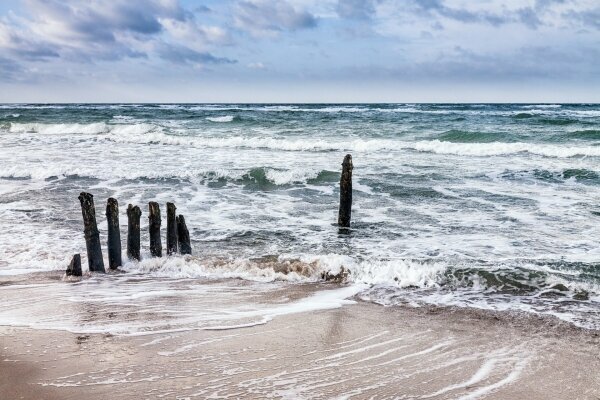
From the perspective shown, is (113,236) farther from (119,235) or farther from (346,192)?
(346,192)

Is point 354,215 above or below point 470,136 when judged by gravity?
below

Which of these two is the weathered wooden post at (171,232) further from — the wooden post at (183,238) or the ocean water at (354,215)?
the ocean water at (354,215)

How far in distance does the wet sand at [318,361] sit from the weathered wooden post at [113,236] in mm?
2746

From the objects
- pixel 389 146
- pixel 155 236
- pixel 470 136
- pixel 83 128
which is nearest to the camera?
pixel 155 236

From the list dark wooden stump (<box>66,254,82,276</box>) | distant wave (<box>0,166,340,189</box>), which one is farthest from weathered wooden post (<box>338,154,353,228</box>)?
distant wave (<box>0,166,340,189</box>)

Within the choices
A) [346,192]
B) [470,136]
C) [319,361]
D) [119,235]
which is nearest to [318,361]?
[319,361]

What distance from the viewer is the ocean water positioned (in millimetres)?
8141

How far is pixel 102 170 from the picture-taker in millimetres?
19781

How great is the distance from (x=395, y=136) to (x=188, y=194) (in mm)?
19863

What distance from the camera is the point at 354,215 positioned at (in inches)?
523

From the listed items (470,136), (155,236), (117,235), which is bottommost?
(155,236)

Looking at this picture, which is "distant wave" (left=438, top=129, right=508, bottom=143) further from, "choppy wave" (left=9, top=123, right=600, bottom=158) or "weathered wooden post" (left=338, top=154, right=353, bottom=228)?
"weathered wooden post" (left=338, top=154, right=353, bottom=228)

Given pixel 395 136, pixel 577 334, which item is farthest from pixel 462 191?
pixel 395 136

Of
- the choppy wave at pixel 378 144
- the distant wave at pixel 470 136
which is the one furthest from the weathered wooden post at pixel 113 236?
the distant wave at pixel 470 136
